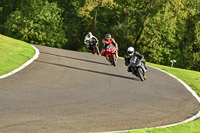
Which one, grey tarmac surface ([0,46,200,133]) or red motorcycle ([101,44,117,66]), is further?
red motorcycle ([101,44,117,66])

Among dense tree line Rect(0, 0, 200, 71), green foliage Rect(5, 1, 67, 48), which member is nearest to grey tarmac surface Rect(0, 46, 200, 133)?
dense tree line Rect(0, 0, 200, 71)

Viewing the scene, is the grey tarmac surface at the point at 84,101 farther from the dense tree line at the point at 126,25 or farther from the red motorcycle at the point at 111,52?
the dense tree line at the point at 126,25

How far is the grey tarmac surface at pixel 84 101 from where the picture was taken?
315 inches

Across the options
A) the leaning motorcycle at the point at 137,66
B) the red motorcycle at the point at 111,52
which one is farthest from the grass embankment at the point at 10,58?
the leaning motorcycle at the point at 137,66

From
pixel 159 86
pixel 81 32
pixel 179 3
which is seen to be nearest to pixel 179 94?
pixel 159 86

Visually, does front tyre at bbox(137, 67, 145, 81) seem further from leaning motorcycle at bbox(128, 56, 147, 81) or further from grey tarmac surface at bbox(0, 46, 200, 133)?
grey tarmac surface at bbox(0, 46, 200, 133)

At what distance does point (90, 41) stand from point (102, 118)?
57.4ft

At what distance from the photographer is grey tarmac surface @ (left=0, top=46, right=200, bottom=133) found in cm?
800

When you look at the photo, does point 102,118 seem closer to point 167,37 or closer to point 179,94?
point 179,94

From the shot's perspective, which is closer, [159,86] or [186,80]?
[159,86]

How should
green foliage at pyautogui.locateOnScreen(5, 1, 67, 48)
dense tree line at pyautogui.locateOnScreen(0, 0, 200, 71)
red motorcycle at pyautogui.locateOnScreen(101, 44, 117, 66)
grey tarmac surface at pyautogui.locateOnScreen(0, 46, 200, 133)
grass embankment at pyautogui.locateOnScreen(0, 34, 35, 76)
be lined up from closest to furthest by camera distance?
grey tarmac surface at pyautogui.locateOnScreen(0, 46, 200, 133)
grass embankment at pyautogui.locateOnScreen(0, 34, 35, 76)
red motorcycle at pyautogui.locateOnScreen(101, 44, 117, 66)
dense tree line at pyautogui.locateOnScreen(0, 0, 200, 71)
green foliage at pyautogui.locateOnScreen(5, 1, 67, 48)

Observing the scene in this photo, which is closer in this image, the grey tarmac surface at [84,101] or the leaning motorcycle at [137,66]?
the grey tarmac surface at [84,101]

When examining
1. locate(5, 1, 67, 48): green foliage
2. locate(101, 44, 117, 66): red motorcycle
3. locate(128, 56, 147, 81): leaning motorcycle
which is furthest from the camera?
locate(5, 1, 67, 48): green foliage

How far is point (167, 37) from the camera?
5016cm
